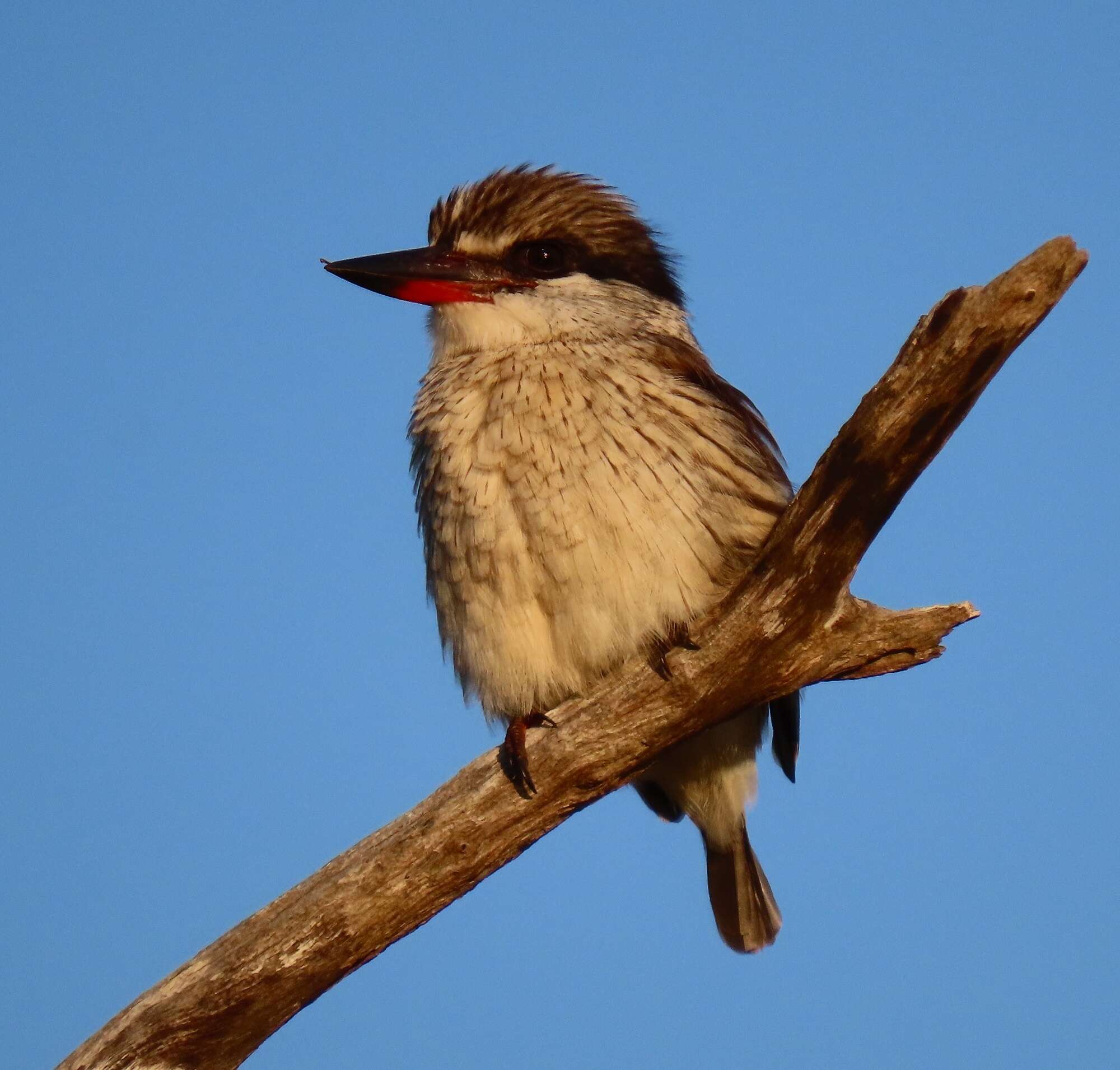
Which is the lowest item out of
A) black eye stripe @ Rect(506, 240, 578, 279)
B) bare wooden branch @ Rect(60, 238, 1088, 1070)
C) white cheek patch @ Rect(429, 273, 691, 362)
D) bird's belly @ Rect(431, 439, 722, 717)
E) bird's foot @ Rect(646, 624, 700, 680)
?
bare wooden branch @ Rect(60, 238, 1088, 1070)

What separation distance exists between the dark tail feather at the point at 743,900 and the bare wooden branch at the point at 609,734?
3.43ft

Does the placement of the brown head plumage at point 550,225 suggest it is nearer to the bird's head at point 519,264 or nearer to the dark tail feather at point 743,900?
the bird's head at point 519,264

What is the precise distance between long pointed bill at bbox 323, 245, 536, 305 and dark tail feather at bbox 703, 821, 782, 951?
206 cm

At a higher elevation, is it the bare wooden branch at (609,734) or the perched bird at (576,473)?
the perched bird at (576,473)

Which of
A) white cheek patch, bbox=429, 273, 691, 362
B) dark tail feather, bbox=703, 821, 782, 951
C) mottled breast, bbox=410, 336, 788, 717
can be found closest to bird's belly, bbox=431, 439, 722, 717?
mottled breast, bbox=410, 336, 788, 717

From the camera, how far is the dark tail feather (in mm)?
4691

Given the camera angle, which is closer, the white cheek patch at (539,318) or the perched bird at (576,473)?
the perched bird at (576,473)

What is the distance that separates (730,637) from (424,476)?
1.12m

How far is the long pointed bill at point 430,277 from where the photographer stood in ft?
14.4

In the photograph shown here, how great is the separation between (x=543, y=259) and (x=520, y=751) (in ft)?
5.48

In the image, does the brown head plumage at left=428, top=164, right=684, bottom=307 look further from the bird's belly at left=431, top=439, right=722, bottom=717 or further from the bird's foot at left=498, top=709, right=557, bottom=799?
the bird's foot at left=498, top=709, right=557, bottom=799

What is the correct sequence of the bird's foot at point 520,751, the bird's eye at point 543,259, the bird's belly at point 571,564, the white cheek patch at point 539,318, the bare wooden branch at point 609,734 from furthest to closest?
the bird's eye at point 543,259 → the white cheek patch at point 539,318 → the bird's foot at point 520,751 → the bird's belly at point 571,564 → the bare wooden branch at point 609,734

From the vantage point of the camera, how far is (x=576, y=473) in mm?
3754

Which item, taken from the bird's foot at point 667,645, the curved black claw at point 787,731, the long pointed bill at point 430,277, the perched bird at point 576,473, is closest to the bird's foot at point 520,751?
the perched bird at point 576,473
